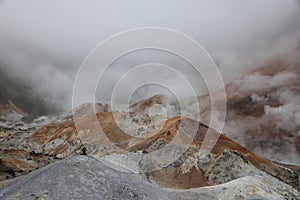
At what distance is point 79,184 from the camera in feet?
54.9

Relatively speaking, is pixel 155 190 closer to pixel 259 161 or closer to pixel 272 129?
pixel 259 161

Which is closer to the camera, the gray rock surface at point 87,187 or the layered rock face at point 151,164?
the gray rock surface at point 87,187

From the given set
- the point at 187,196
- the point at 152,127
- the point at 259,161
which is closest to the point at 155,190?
the point at 187,196

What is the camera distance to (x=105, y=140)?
95500mm

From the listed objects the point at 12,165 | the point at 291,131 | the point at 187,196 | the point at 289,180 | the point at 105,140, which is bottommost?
the point at 187,196

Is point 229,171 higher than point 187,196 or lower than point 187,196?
higher

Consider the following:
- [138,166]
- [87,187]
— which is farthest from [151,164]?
[87,187]

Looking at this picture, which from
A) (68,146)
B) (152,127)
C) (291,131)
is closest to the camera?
(152,127)

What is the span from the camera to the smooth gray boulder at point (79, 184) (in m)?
16.2

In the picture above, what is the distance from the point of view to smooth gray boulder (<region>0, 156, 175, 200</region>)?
16.2 metres

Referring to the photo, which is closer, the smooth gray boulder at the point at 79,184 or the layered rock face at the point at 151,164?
the smooth gray boulder at the point at 79,184

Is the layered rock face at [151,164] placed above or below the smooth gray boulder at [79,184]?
above

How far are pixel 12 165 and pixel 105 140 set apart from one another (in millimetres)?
44300

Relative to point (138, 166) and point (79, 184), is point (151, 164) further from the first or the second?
point (79, 184)
